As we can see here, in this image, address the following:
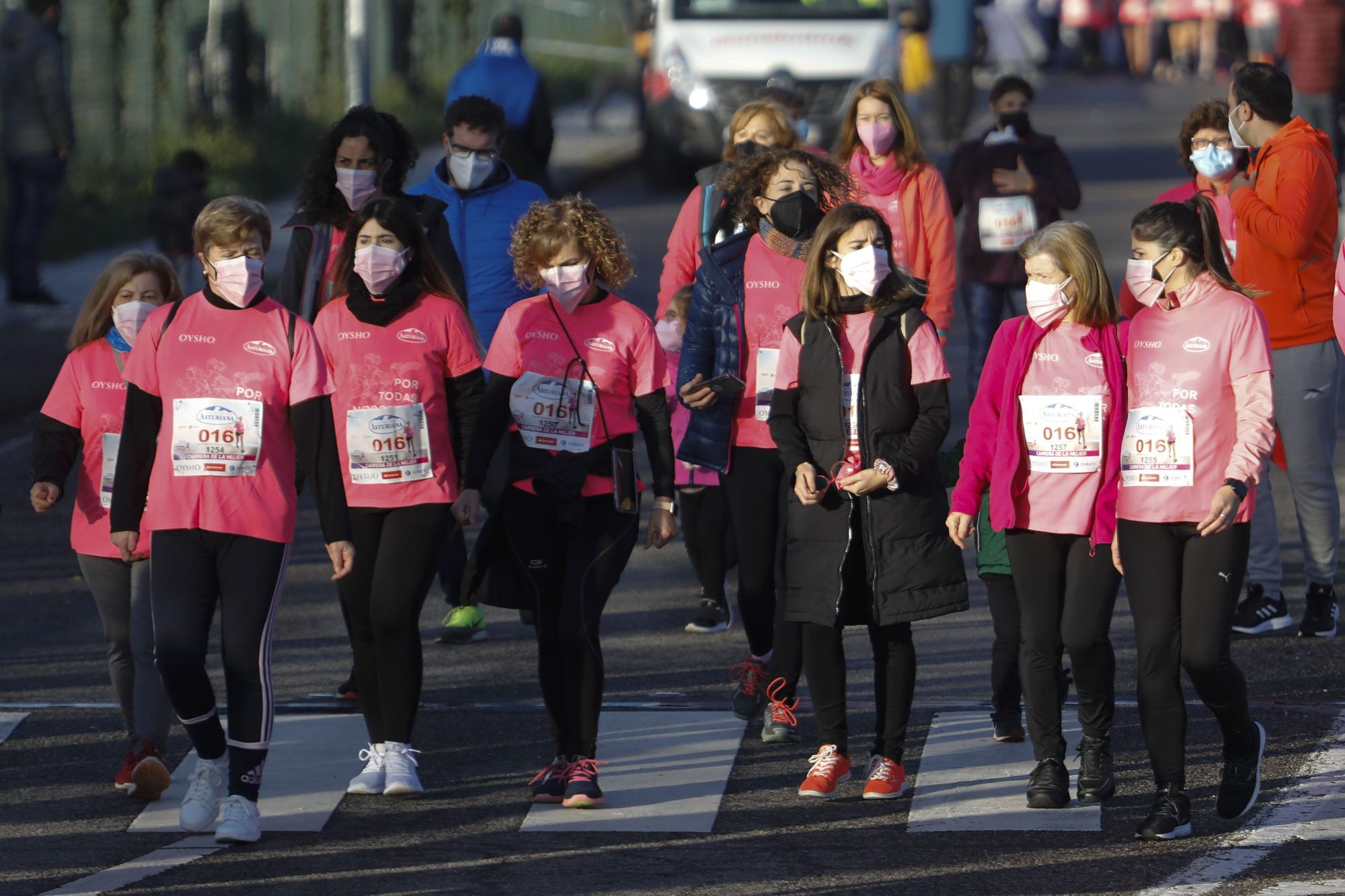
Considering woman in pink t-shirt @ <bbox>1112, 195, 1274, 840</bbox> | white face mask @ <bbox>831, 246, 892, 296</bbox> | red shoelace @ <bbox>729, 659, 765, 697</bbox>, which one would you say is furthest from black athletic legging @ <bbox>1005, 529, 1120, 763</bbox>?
red shoelace @ <bbox>729, 659, 765, 697</bbox>

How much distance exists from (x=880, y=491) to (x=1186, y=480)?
3.06 ft

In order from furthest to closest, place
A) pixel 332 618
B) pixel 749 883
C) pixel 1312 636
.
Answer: pixel 332 618 → pixel 1312 636 → pixel 749 883

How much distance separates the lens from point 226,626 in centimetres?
695

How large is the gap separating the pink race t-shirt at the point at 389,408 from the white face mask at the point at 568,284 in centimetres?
35

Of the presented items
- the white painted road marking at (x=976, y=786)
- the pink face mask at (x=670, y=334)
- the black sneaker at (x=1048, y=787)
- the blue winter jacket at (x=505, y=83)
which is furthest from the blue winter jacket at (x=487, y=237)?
the blue winter jacket at (x=505, y=83)

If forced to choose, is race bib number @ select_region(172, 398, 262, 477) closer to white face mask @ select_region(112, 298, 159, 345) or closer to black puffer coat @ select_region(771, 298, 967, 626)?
white face mask @ select_region(112, 298, 159, 345)

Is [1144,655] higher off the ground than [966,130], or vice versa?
[966,130]

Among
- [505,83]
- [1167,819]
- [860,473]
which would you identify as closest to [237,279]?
[860,473]

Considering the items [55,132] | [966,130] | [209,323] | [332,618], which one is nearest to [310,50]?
[966,130]

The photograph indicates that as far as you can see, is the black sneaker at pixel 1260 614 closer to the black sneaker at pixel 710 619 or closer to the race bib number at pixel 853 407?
the black sneaker at pixel 710 619

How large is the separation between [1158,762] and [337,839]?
236cm

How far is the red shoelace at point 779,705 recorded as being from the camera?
7.81 metres

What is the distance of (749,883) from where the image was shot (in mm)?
6461

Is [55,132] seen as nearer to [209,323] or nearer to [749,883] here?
[209,323]
